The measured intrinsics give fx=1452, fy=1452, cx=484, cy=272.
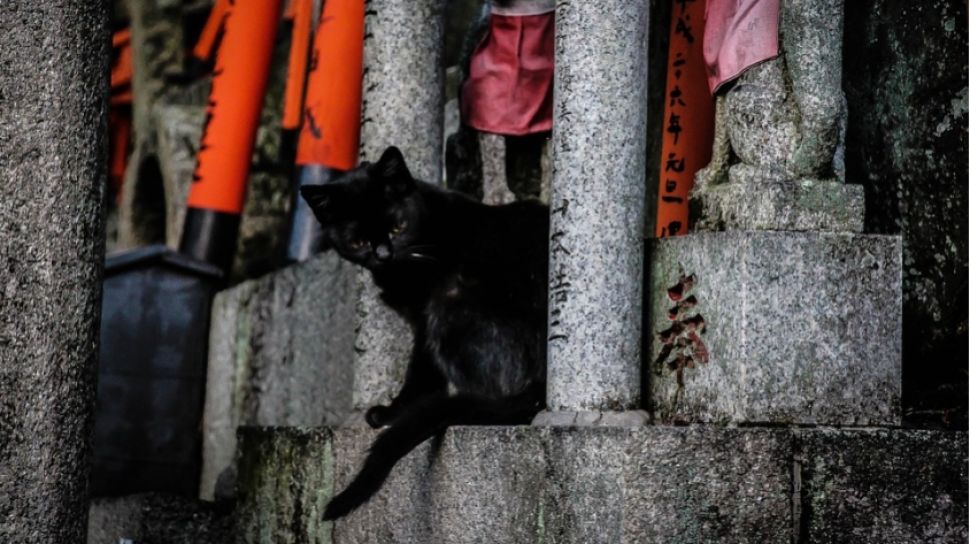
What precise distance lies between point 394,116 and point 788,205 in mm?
2156

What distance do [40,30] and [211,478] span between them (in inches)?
220

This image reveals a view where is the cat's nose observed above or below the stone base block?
below

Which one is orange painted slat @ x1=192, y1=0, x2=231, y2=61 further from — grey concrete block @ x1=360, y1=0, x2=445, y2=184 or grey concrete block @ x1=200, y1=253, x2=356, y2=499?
grey concrete block @ x1=360, y1=0, x2=445, y2=184

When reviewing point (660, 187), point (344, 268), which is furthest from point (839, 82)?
point (344, 268)

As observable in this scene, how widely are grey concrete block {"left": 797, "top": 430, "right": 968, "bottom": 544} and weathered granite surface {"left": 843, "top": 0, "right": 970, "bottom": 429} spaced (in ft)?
2.65

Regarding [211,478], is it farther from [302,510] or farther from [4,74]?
[4,74]

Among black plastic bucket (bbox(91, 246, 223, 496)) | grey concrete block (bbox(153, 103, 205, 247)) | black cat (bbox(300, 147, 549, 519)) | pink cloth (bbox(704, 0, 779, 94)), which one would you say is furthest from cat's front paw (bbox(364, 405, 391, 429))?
grey concrete block (bbox(153, 103, 205, 247))

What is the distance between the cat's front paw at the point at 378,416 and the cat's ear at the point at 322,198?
841 mm

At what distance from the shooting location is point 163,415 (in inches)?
382

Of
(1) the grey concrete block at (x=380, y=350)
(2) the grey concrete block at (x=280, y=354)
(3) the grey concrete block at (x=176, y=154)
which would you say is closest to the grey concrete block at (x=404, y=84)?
(1) the grey concrete block at (x=380, y=350)

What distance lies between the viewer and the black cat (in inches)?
223

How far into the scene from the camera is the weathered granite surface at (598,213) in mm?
4840

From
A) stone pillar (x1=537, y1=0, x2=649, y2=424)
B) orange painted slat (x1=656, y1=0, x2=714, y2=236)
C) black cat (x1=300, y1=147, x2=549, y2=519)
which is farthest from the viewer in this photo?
orange painted slat (x1=656, y1=0, x2=714, y2=236)

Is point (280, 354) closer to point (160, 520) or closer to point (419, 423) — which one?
point (160, 520)
